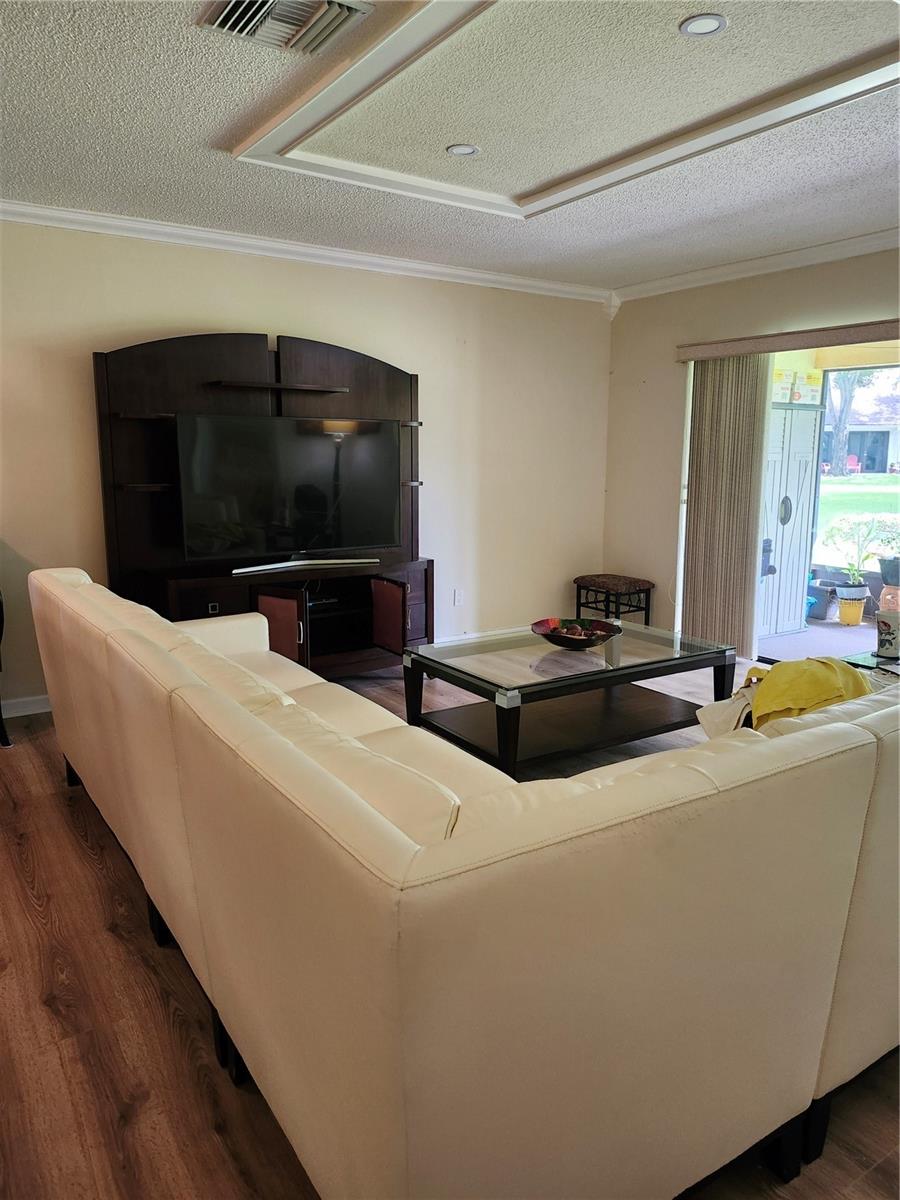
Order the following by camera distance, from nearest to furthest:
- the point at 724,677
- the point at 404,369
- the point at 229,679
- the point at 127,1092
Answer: the point at 127,1092
the point at 229,679
the point at 724,677
the point at 404,369

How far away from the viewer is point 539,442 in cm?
576

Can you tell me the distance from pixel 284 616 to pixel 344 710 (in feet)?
5.54

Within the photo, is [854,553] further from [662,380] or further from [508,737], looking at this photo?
[508,737]

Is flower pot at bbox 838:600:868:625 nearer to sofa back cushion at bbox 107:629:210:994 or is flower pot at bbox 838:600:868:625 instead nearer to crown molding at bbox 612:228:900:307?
crown molding at bbox 612:228:900:307

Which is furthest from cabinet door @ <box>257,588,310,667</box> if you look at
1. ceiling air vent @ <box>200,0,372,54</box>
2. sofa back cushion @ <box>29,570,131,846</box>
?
ceiling air vent @ <box>200,0,372,54</box>

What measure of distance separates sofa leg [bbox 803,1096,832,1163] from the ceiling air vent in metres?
2.68

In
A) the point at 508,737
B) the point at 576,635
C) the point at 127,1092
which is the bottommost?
the point at 127,1092

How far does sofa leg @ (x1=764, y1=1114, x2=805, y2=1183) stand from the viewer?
1.49m

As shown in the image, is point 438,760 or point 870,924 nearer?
point 870,924

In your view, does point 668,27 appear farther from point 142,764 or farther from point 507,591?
point 507,591

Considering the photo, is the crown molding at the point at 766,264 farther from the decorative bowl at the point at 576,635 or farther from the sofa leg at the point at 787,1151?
the sofa leg at the point at 787,1151

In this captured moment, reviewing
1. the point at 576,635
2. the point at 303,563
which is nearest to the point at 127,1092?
the point at 576,635

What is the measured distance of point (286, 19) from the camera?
2.16m

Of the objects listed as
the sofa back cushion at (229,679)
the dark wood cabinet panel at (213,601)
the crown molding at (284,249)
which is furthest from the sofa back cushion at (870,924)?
the crown molding at (284,249)
